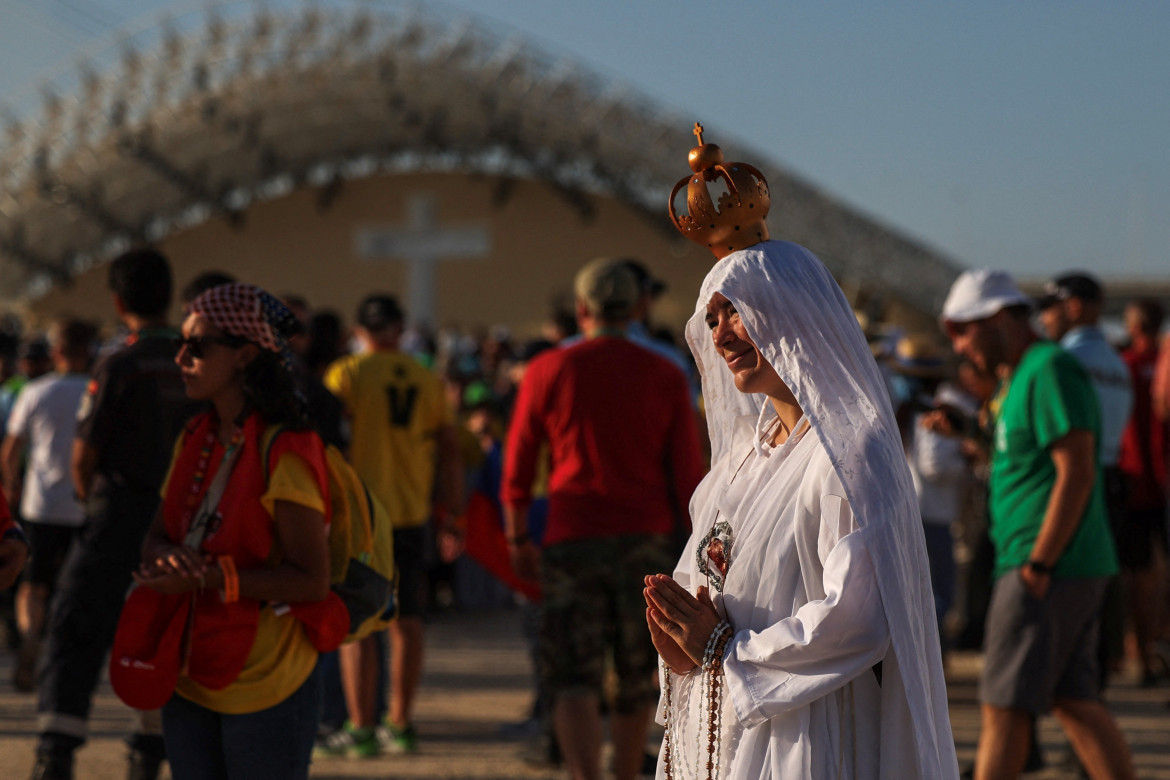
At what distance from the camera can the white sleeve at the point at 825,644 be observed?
7.07ft

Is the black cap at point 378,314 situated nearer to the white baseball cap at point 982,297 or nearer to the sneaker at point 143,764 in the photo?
the sneaker at point 143,764

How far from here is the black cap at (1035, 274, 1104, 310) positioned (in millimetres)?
6324

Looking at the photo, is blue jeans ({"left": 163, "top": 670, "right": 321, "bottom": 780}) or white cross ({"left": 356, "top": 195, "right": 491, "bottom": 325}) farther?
white cross ({"left": 356, "top": 195, "right": 491, "bottom": 325})

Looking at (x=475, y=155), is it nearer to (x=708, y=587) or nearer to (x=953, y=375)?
(x=953, y=375)

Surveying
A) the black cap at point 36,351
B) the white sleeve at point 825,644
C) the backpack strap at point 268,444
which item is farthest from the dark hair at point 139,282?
the black cap at point 36,351

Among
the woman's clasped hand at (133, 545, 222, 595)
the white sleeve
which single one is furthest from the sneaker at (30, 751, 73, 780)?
Result: the white sleeve

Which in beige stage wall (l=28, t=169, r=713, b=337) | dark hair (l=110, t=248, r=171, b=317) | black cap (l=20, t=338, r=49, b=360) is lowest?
dark hair (l=110, t=248, r=171, b=317)

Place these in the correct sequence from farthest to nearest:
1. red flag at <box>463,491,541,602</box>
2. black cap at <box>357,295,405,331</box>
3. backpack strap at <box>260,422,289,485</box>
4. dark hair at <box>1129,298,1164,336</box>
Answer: dark hair at <box>1129,298,1164,336</box>
black cap at <box>357,295,405,331</box>
red flag at <box>463,491,541,602</box>
backpack strap at <box>260,422,289,485</box>

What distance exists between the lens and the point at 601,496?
4727 mm

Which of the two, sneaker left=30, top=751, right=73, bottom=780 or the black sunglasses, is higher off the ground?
the black sunglasses

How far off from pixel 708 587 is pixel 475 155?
3537 centimetres

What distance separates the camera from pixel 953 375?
9188 millimetres

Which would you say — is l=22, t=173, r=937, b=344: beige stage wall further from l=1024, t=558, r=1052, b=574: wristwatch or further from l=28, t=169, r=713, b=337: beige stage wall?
l=1024, t=558, r=1052, b=574: wristwatch

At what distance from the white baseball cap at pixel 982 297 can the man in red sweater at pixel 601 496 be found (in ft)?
3.51
